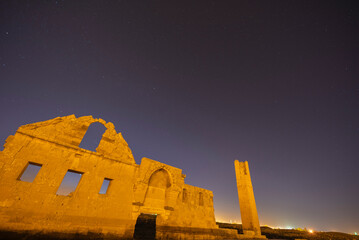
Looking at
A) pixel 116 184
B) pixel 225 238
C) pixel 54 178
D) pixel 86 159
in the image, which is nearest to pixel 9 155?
pixel 54 178

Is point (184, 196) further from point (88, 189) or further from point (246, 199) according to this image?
point (246, 199)

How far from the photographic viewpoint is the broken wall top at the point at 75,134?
25.7ft

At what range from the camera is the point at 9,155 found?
6812mm

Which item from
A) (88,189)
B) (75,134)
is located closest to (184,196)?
(88,189)

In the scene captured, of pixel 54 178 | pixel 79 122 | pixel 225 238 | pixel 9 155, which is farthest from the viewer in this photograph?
pixel 225 238

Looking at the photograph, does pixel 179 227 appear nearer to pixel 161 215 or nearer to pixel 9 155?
pixel 161 215

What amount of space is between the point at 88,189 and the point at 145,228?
548 centimetres

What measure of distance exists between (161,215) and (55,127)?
8208 mm

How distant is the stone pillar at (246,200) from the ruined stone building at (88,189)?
5.92 meters

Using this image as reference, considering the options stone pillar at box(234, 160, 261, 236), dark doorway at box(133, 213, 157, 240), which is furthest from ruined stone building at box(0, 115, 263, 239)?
stone pillar at box(234, 160, 261, 236)

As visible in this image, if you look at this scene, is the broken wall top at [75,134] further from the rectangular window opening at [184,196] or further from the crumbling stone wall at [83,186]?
the rectangular window opening at [184,196]

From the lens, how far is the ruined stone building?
21.5 ft

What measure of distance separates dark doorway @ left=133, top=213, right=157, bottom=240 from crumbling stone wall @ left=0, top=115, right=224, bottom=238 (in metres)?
4.89

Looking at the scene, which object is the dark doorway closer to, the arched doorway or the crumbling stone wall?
the crumbling stone wall
